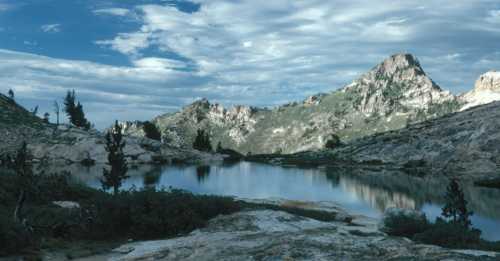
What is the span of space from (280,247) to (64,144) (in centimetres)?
13410

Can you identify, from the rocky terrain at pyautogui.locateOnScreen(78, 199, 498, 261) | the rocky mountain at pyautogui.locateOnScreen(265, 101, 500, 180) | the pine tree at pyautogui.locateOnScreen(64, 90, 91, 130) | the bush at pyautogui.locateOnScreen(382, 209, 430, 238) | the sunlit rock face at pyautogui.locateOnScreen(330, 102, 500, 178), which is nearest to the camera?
the rocky terrain at pyautogui.locateOnScreen(78, 199, 498, 261)

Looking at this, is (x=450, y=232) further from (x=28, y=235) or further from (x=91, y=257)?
(x=28, y=235)

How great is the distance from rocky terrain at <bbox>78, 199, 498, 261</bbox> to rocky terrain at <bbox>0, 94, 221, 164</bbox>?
110418mm

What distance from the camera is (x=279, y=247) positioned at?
22000 millimetres

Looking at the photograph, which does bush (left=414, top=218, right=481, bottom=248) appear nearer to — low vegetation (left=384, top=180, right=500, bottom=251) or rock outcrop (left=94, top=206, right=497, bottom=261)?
low vegetation (left=384, top=180, right=500, bottom=251)

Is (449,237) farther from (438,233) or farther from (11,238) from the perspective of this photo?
(11,238)

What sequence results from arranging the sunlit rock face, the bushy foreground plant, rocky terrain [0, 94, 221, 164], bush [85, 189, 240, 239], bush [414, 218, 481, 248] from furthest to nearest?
1. rocky terrain [0, 94, 221, 164]
2. the sunlit rock face
3. bush [85, 189, 240, 239]
4. the bushy foreground plant
5. bush [414, 218, 481, 248]

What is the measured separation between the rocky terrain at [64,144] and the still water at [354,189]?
125 feet

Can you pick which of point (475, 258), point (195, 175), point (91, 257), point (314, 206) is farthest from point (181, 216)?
point (195, 175)

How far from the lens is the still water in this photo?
70.1m

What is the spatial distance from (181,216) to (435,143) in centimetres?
13019

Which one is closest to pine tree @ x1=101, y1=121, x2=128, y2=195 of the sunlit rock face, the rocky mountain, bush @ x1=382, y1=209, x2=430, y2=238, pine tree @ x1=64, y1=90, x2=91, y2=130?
bush @ x1=382, y1=209, x2=430, y2=238

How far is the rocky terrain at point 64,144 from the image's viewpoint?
138500 mm

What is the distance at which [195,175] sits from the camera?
376 feet
